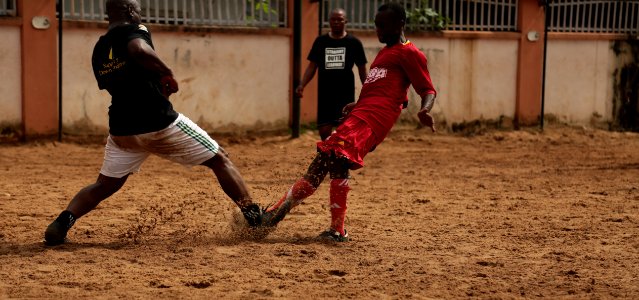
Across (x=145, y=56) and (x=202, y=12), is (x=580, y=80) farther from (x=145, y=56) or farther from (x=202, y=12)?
(x=145, y=56)

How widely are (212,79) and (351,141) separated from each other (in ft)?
21.8

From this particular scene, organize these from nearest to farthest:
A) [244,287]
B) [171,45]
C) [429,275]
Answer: [244,287] → [429,275] → [171,45]

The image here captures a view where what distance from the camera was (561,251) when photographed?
5.78 m

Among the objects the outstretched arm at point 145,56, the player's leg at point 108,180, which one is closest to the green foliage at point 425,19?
the player's leg at point 108,180

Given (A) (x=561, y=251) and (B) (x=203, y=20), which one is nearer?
(A) (x=561, y=251)

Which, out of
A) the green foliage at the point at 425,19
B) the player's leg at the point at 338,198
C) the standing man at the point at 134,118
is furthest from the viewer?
the green foliage at the point at 425,19

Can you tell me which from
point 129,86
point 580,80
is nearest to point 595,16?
point 580,80

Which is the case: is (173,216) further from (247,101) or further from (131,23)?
(247,101)

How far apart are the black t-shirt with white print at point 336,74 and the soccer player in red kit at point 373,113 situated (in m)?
3.22

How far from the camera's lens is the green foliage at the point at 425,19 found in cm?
1355

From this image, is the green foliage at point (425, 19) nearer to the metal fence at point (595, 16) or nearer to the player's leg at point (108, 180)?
the metal fence at point (595, 16)

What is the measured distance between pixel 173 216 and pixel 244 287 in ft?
7.01

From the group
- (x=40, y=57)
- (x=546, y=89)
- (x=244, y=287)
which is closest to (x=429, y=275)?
(x=244, y=287)

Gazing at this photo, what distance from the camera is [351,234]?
6.27 metres
